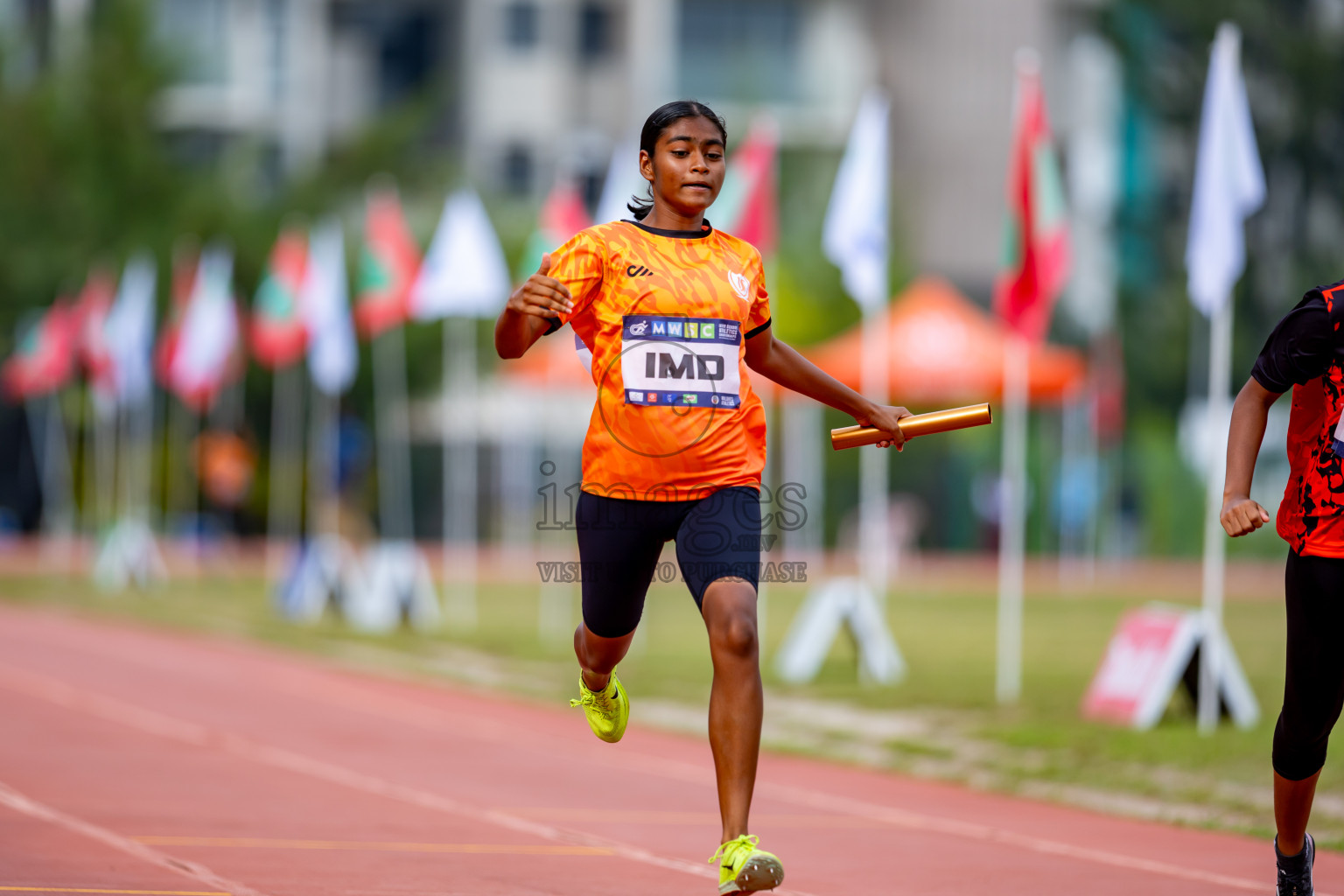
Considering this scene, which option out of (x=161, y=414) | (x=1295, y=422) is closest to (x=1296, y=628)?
(x=1295, y=422)

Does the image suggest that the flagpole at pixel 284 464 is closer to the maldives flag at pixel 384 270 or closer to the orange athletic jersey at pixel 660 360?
the maldives flag at pixel 384 270

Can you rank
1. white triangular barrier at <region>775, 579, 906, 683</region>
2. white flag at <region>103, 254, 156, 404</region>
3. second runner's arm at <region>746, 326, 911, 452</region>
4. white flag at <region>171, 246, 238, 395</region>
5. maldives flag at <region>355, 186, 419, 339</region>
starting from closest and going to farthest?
second runner's arm at <region>746, 326, 911, 452</region>
white triangular barrier at <region>775, 579, 906, 683</region>
maldives flag at <region>355, 186, 419, 339</region>
white flag at <region>171, 246, 238, 395</region>
white flag at <region>103, 254, 156, 404</region>

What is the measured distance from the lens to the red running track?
670cm

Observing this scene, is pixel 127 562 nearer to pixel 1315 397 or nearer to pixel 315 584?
pixel 315 584

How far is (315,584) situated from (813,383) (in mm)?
15569

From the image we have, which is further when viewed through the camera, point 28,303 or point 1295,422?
point 28,303

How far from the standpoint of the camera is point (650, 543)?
6.00 meters

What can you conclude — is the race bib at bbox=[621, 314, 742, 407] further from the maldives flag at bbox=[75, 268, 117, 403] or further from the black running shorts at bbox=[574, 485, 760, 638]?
the maldives flag at bbox=[75, 268, 117, 403]

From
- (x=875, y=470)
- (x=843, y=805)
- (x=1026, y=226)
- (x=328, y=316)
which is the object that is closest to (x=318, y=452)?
(x=875, y=470)

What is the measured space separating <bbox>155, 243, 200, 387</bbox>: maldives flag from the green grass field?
4.82 m

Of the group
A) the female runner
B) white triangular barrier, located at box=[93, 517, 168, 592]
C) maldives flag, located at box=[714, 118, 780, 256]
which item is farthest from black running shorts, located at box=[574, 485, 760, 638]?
white triangular barrier, located at box=[93, 517, 168, 592]

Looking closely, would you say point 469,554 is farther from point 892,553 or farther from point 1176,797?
point 1176,797

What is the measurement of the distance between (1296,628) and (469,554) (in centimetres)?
3256

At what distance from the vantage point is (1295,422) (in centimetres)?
578
